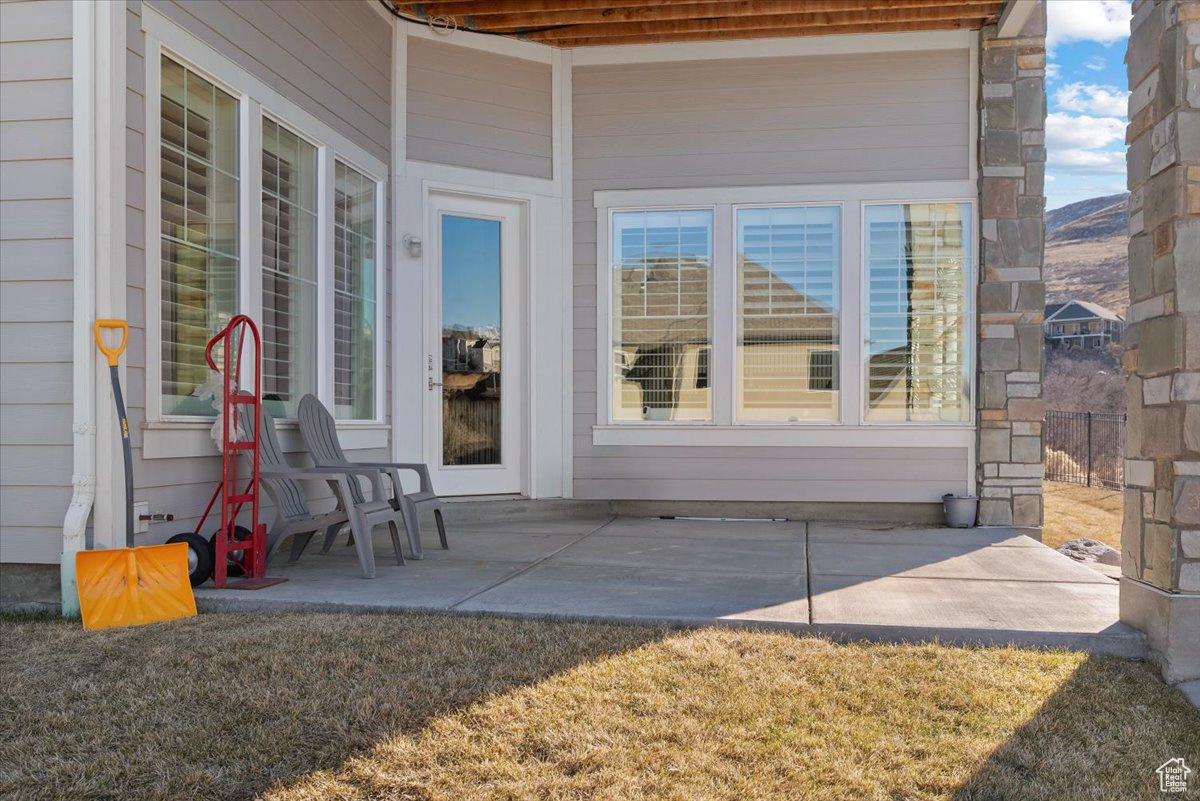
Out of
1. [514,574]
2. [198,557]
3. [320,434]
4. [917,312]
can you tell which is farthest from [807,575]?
[917,312]

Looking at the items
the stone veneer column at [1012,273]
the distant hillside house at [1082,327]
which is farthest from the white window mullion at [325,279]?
the distant hillside house at [1082,327]

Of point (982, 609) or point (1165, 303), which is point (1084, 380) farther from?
point (1165, 303)

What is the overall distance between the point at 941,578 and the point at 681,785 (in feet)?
8.10

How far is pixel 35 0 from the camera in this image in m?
3.47

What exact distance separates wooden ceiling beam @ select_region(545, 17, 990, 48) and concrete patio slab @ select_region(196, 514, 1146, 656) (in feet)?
11.0

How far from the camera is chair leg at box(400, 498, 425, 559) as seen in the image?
173 inches

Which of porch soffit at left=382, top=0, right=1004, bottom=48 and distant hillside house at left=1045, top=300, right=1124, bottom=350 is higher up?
porch soffit at left=382, top=0, right=1004, bottom=48

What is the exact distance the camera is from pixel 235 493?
3930 mm

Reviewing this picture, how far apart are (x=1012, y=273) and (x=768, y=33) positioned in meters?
2.30

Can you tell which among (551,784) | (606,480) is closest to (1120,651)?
(551,784)

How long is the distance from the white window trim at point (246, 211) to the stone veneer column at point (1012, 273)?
13.0ft

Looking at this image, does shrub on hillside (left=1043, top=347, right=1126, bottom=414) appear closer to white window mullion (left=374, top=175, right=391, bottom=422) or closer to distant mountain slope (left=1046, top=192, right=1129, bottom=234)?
distant mountain slope (left=1046, top=192, right=1129, bottom=234)

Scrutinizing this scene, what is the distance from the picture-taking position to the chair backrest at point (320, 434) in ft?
14.6

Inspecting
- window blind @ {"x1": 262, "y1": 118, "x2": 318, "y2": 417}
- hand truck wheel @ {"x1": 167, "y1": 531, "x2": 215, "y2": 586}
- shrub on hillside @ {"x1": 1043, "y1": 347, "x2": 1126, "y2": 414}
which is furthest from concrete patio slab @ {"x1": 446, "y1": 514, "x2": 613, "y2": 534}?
shrub on hillside @ {"x1": 1043, "y1": 347, "x2": 1126, "y2": 414}
